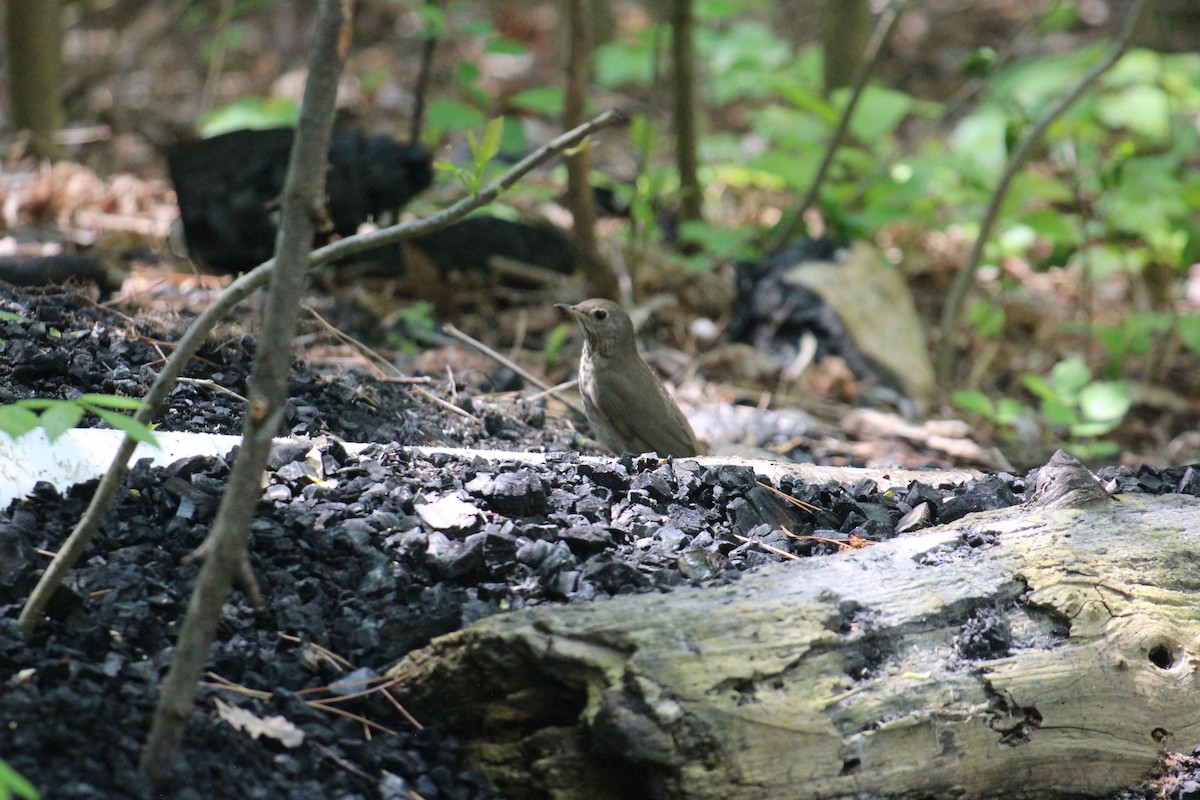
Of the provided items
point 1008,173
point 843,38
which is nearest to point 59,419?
point 1008,173

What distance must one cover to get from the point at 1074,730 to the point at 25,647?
2.42 meters

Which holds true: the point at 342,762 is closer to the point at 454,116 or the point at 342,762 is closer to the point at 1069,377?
the point at 1069,377

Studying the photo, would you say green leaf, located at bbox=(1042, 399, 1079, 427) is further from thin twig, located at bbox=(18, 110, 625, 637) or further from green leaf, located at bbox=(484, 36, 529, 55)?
thin twig, located at bbox=(18, 110, 625, 637)

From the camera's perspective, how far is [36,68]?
7.82 metres

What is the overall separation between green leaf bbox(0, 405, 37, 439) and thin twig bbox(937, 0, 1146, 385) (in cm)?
563

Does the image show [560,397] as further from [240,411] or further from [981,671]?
[981,671]

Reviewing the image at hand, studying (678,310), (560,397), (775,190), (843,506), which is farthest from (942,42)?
(843,506)

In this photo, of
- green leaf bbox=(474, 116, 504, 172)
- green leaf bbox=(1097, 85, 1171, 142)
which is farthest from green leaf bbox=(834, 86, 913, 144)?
green leaf bbox=(474, 116, 504, 172)

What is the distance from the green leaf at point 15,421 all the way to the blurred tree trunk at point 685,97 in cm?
578

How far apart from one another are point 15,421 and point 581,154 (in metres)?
4.34

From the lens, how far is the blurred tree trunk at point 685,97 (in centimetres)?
720

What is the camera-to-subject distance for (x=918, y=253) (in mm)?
9062

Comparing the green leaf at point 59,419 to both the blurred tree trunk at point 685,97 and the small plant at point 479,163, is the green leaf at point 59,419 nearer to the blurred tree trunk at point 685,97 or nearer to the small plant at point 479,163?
the small plant at point 479,163

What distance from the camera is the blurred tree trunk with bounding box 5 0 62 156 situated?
7641mm
